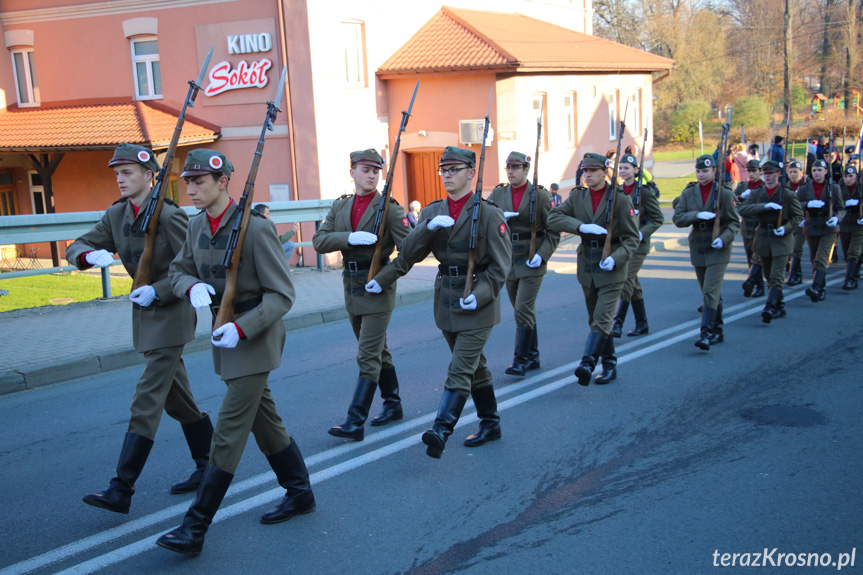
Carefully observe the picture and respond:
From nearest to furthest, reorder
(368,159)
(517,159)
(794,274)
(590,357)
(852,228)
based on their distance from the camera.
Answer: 1. (368,159)
2. (590,357)
3. (517,159)
4. (852,228)
5. (794,274)

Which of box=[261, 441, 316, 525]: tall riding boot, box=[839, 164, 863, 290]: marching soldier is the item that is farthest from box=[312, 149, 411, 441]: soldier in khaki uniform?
box=[839, 164, 863, 290]: marching soldier

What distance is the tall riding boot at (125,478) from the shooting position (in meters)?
4.27

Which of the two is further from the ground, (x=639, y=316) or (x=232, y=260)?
(x=232, y=260)

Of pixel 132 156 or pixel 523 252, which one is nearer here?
pixel 132 156

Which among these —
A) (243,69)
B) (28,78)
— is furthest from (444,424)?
(28,78)

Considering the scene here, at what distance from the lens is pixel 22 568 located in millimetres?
3932

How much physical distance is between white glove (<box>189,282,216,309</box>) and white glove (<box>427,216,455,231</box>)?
154cm

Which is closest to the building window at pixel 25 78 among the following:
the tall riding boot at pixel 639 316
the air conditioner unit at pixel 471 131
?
the air conditioner unit at pixel 471 131

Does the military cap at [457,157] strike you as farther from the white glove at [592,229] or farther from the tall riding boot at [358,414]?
the white glove at [592,229]

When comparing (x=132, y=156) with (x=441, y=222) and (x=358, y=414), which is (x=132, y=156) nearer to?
(x=441, y=222)

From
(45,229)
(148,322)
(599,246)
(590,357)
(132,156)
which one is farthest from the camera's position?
(45,229)

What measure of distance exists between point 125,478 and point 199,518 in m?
0.70

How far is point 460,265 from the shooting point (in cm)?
529

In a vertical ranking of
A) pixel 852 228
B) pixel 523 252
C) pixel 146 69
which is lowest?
pixel 852 228
